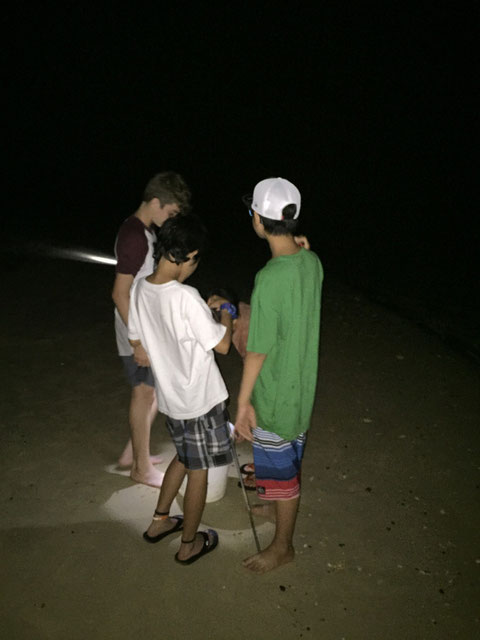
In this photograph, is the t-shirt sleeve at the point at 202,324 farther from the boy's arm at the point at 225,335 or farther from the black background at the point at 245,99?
the black background at the point at 245,99

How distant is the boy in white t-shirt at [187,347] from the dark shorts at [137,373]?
399 millimetres

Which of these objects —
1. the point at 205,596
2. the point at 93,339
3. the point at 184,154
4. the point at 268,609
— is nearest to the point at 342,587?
the point at 268,609

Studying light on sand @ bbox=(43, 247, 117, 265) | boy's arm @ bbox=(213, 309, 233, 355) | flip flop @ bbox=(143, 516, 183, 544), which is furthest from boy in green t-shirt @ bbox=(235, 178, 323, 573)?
light on sand @ bbox=(43, 247, 117, 265)

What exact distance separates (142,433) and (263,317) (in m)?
1.36

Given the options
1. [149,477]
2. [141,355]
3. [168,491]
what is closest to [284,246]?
[141,355]

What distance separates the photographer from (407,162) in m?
22.1

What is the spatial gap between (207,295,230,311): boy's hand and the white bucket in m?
1.02

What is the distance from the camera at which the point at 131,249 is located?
2.61m

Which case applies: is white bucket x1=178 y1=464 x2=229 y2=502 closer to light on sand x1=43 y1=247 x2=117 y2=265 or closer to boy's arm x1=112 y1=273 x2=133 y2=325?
boy's arm x1=112 y1=273 x2=133 y2=325

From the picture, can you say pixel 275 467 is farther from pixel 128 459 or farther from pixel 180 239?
pixel 128 459

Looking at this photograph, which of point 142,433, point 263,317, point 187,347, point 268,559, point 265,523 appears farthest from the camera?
point 142,433

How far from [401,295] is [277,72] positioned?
27175 mm

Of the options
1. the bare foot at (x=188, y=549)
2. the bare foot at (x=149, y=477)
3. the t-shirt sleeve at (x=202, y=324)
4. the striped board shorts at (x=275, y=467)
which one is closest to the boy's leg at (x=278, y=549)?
the striped board shorts at (x=275, y=467)

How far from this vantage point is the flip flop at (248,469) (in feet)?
10.4
